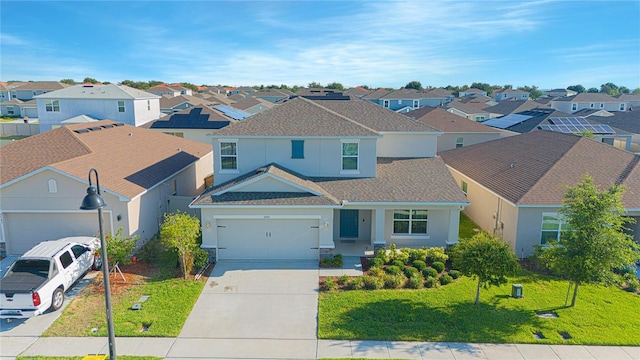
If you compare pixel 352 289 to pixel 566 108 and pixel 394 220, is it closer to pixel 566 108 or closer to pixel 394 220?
pixel 394 220

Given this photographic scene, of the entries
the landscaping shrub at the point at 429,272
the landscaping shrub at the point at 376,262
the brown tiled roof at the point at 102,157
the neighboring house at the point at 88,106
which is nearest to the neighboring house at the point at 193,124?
the neighboring house at the point at 88,106

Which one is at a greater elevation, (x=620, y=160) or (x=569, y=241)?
(x=620, y=160)

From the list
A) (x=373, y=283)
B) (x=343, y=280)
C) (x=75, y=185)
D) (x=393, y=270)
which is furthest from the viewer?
(x=75, y=185)

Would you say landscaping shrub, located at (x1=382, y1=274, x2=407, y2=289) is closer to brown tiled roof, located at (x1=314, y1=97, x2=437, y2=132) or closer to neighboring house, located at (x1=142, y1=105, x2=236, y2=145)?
brown tiled roof, located at (x1=314, y1=97, x2=437, y2=132)

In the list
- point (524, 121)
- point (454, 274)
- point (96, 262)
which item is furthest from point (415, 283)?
point (524, 121)

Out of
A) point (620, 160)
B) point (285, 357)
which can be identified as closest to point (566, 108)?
point (620, 160)

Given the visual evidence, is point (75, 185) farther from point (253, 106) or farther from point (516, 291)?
point (253, 106)
